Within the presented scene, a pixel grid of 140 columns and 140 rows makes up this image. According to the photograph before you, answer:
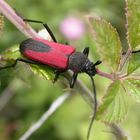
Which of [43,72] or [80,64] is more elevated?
[43,72]

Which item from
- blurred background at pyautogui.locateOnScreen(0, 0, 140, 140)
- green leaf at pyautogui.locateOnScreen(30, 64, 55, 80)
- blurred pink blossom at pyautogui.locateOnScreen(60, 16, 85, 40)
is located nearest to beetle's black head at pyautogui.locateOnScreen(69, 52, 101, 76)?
green leaf at pyautogui.locateOnScreen(30, 64, 55, 80)

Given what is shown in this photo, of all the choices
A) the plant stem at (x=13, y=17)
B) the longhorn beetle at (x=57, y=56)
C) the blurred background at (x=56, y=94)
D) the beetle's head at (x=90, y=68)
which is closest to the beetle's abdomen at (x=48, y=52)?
the longhorn beetle at (x=57, y=56)

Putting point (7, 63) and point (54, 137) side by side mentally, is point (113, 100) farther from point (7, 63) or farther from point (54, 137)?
point (54, 137)

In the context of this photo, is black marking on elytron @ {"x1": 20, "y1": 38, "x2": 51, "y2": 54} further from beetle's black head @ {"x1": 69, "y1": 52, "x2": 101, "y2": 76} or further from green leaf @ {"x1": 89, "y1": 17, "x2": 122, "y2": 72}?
green leaf @ {"x1": 89, "y1": 17, "x2": 122, "y2": 72}

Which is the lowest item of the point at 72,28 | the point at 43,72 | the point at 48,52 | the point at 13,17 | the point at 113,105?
the point at 72,28

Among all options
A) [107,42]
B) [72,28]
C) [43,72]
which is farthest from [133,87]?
[72,28]

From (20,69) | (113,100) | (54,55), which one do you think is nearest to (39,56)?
(54,55)

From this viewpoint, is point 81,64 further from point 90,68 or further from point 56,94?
point 56,94
